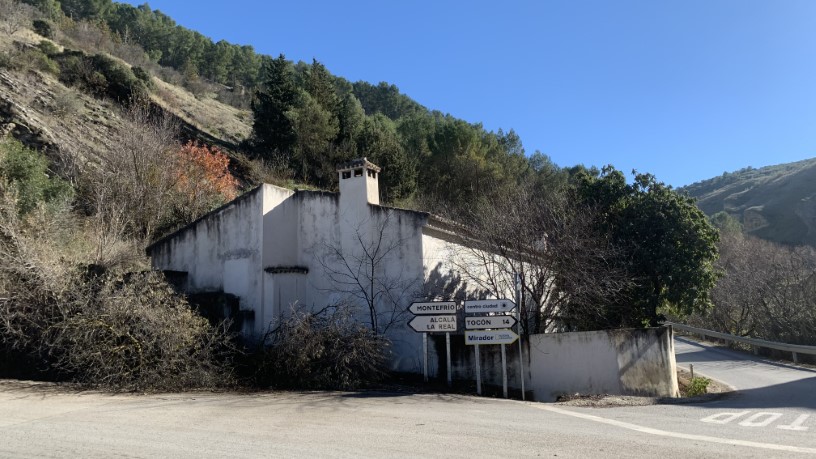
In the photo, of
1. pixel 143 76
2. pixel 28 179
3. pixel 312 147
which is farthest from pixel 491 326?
pixel 143 76

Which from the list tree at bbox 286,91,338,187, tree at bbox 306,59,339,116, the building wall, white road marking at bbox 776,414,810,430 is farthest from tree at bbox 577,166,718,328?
tree at bbox 306,59,339,116

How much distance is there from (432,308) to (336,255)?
3.83 m

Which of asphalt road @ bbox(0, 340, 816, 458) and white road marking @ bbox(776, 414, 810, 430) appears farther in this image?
white road marking @ bbox(776, 414, 810, 430)

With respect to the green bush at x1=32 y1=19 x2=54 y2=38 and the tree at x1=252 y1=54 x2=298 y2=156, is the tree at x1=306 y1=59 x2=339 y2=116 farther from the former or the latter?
the green bush at x1=32 y1=19 x2=54 y2=38

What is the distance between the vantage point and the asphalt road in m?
6.84

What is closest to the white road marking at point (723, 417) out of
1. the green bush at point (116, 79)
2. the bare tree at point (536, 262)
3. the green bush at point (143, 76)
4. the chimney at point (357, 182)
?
the bare tree at point (536, 262)

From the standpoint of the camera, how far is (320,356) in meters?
12.8

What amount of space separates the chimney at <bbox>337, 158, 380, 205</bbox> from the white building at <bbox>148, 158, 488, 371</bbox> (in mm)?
30

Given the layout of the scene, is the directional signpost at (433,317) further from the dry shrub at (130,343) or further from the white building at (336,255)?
the dry shrub at (130,343)

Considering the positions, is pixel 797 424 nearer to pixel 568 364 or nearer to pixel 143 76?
pixel 568 364

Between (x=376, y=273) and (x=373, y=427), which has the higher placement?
(x=376, y=273)

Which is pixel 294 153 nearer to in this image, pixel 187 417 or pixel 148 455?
pixel 187 417

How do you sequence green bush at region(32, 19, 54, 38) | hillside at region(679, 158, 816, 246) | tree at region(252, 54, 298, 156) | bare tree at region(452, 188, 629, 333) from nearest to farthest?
bare tree at region(452, 188, 629, 333)
tree at region(252, 54, 298, 156)
green bush at region(32, 19, 54, 38)
hillside at region(679, 158, 816, 246)

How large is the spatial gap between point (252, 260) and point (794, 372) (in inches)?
819
